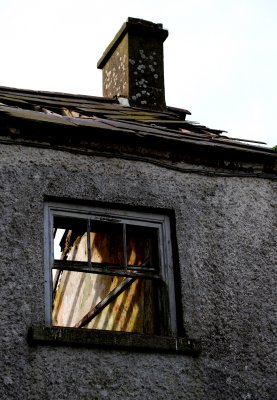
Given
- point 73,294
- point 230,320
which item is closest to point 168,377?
point 230,320

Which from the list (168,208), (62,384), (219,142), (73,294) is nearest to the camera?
(62,384)

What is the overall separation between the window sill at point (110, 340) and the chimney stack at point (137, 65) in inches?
165

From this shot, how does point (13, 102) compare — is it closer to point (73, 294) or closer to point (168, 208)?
point (168, 208)

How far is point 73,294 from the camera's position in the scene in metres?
11.6

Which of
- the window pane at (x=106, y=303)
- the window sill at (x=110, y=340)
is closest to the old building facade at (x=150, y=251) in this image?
the window sill at (x=110, y=340)

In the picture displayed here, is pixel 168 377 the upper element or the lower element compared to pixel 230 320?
lower

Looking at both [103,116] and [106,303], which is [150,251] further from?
[103,116]

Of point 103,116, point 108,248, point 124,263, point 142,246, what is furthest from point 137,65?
point 124,263

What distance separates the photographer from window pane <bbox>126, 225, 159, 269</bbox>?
25.1 ft

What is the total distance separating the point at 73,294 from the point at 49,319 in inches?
192

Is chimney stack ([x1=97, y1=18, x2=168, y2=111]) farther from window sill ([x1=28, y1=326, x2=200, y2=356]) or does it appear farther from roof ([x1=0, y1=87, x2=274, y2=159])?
window sill ([x1=28, y1=326, x2=200, y2=356])

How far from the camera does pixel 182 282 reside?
24.0 ft

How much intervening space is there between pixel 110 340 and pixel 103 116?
3.03 meters

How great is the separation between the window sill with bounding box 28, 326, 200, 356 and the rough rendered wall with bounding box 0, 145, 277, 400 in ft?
0.21
